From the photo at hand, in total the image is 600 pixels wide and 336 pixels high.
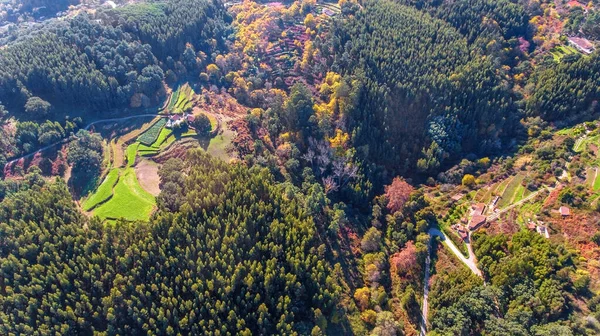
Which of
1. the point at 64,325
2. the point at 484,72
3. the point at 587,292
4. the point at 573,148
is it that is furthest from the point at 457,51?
the point at 64,325

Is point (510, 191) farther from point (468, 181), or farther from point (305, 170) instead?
point (305, 170)

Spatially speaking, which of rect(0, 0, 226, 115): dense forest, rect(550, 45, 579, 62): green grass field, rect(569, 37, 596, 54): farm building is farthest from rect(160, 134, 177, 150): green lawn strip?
rect(569, 37, 596, 54): farm building

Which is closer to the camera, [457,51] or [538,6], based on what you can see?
[457,51]

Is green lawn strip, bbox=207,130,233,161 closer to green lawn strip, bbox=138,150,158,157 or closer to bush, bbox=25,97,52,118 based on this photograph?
green lawn strip, bbox=138,150,158,157

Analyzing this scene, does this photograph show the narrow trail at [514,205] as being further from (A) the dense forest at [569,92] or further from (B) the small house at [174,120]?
(B) the small house at [174,120]

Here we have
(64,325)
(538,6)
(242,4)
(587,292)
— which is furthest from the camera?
(242,4)

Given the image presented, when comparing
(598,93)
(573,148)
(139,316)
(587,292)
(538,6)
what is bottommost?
(139,316)

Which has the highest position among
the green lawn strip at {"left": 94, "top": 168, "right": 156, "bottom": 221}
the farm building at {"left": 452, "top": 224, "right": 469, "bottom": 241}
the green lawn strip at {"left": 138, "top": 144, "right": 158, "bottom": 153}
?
the green lawn strip at {"left": 138, "top": 144, "right": 158, "bottom": 153}

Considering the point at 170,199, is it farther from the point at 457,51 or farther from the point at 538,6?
the point at 538,6
